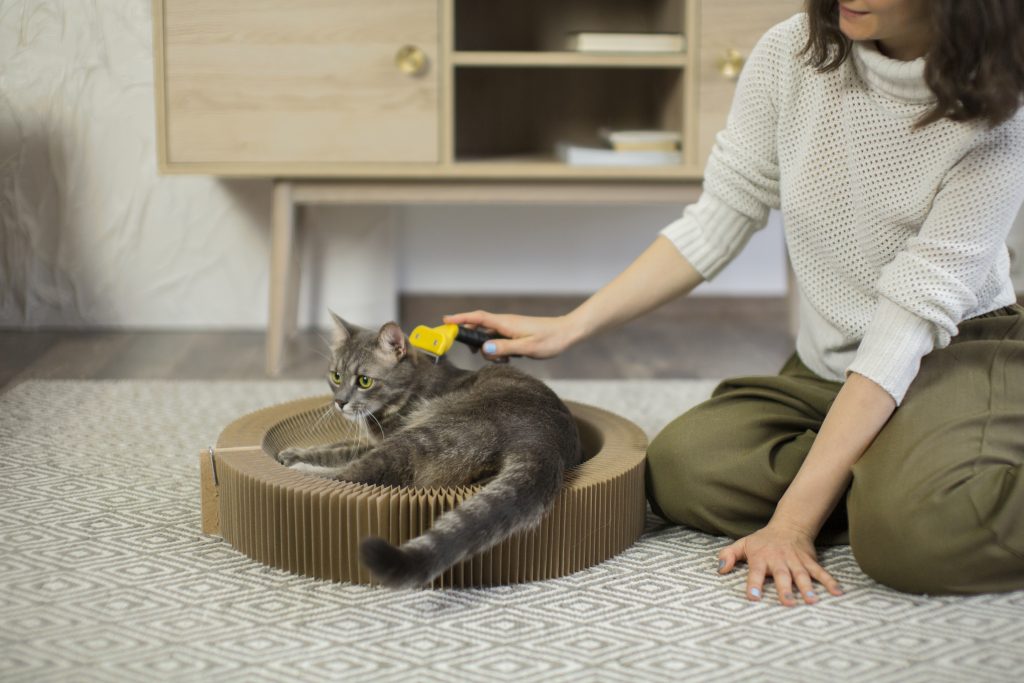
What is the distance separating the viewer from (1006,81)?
1.11m

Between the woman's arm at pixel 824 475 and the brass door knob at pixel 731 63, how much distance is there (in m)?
1.06

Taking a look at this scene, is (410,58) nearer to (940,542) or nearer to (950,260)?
(950,260)

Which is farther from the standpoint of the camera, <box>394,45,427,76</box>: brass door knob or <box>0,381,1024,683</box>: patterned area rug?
<box>394,45,427,76</box>: brass door knob

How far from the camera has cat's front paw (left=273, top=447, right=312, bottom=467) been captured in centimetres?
136

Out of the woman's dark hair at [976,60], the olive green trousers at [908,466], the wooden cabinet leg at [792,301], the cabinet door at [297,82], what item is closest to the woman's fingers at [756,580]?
the olive green trousers at [908,466]

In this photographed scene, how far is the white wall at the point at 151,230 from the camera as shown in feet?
7.91

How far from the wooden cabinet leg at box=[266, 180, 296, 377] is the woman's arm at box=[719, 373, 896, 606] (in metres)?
1.25

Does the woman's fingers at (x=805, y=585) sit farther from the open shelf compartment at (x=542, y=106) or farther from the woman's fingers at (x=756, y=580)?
the open shelf compartment at (x=542, y=106)

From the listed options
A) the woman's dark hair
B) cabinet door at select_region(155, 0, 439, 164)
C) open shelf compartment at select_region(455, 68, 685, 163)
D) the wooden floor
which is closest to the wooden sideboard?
cabinet door at select_region(155, 0, 439, 164)

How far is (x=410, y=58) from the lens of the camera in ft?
6.88

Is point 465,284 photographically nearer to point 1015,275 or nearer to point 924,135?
point 1015,275

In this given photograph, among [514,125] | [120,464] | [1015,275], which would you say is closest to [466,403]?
[120,464]

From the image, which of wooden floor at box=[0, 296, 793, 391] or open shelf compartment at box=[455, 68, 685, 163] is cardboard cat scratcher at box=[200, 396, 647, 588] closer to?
wooden floor at box=[0, 296, 793, 391]

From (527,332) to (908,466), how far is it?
1.59 ft
